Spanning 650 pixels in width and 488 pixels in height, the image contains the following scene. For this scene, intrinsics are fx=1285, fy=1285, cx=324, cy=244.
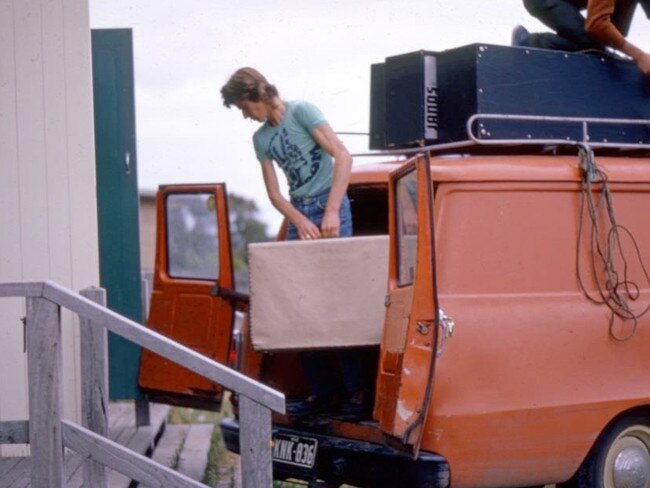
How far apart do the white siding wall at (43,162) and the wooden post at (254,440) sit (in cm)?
280

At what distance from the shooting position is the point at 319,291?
6.30m

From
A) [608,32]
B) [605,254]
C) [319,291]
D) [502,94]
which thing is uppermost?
[608,32]

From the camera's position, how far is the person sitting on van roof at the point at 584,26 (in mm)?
7633

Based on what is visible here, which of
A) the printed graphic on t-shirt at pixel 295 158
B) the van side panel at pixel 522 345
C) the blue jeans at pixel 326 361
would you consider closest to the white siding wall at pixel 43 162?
the printed graphic on t-shirt at pixel 295 158

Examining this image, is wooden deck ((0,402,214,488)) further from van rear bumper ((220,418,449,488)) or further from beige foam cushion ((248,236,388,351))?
beige foam cushion ((248,236,388,351))

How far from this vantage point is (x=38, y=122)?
7625 mm

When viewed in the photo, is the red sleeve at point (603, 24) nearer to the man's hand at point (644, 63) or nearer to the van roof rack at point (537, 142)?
the man's hand at point (644, 63)

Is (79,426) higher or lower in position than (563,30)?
lower

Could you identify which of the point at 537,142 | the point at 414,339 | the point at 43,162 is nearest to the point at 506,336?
the point at 414,339

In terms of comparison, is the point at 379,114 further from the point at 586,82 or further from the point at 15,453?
the point at 15,453

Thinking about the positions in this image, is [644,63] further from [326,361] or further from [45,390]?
[45,390]

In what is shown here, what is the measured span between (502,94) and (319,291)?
60.6 inches

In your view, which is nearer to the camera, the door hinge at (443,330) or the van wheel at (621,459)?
the door hinge at (443,330)

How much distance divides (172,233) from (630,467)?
365 cm
